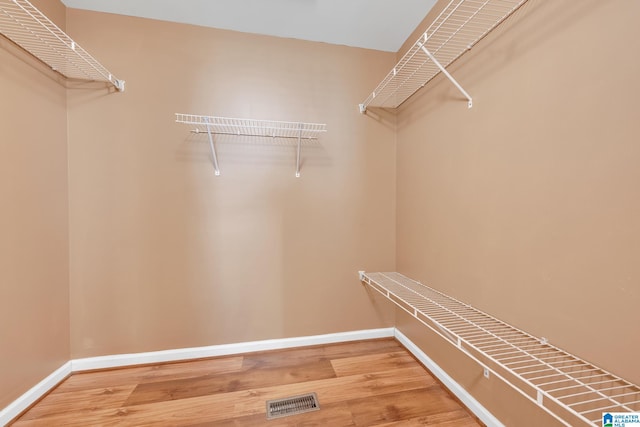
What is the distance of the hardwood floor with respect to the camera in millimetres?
1260

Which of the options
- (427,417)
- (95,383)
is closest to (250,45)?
(95,383)

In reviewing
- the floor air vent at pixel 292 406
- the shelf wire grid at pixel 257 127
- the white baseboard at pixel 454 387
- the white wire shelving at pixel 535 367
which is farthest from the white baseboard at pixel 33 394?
the white baseboard at pixel 454 387

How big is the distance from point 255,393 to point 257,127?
69.4 inches

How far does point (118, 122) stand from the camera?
166 centimetres

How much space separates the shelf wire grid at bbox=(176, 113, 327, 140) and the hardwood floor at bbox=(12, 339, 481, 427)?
166 centimetres

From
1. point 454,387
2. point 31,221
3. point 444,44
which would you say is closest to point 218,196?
point 31,221

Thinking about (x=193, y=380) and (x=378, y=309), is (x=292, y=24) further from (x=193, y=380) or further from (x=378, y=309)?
(x=193, y=380)

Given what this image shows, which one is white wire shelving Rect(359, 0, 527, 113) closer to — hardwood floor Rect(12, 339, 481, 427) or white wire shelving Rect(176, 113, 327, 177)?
white wire shelving Rect(176, 113, 327, 177)

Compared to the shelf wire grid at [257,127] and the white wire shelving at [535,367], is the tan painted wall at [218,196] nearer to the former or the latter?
the shelf wire grid at [257,127]

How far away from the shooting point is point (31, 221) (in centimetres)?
137

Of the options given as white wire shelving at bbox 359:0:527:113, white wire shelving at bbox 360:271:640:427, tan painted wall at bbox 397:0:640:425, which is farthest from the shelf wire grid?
white wire shelving at bbox 360:271:640:427

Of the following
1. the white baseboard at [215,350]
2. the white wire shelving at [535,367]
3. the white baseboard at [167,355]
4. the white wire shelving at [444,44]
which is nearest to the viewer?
the white wire shelving at [535,367]

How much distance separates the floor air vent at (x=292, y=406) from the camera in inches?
50.9

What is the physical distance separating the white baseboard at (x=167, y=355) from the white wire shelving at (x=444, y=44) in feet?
6.07
